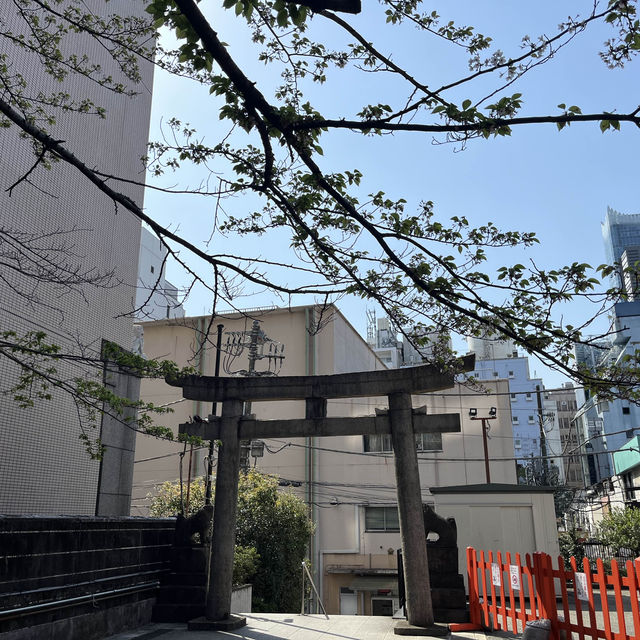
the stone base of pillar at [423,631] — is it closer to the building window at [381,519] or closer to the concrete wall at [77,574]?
the concrete wall at [77,574]

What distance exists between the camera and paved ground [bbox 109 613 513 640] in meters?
9.16

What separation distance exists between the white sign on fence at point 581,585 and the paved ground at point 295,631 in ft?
7.51

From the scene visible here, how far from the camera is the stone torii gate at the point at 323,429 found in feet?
32.4

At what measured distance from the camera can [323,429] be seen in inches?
435

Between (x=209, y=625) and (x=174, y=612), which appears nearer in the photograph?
(x=209, y=625)

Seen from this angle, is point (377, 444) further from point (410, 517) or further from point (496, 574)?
point (496, 574)

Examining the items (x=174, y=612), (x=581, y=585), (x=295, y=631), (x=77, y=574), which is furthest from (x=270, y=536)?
(x=581, y=585)

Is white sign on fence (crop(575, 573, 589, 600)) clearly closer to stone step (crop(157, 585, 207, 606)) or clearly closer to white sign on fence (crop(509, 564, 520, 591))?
white sign on fence (crop(509, 564, 520, 591))

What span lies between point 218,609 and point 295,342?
18317mm

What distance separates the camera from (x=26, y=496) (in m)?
9.98

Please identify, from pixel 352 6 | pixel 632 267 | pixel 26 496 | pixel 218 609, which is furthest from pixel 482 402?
pixel 352 6

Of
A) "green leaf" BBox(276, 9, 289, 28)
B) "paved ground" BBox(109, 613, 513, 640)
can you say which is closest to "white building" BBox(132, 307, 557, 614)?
"paved ground" BBox(109, 613, 513, 640)

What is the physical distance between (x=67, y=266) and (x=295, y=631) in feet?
22.2

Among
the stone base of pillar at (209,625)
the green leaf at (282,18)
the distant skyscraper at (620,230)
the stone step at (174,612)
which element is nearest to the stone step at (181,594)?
the stone step at (174,612)
